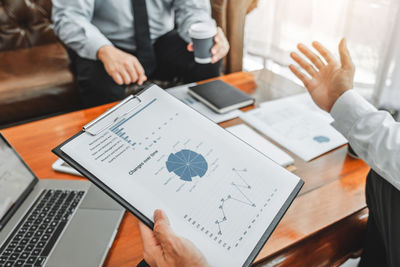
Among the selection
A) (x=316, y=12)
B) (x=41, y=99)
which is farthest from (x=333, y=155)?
(x=316, y=12)

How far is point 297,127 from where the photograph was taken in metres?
1.09

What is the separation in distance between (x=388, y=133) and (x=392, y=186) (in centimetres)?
12

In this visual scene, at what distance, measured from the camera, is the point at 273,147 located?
3.17 feet

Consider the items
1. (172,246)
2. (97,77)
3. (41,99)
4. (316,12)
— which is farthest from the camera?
(316,12)

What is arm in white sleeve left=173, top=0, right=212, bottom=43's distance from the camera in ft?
5.48

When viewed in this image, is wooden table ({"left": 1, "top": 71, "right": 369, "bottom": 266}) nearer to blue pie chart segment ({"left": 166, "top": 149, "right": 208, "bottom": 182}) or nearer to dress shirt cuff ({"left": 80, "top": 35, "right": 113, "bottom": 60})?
blue pie chart segment ({"left": 166, "top": 149, "right": 208, "bottom": 182})

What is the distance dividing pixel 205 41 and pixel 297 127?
45cm

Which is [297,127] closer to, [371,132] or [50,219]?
[371,132]

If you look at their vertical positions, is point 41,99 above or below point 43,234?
below

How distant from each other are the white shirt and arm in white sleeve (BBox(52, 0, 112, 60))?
1.02 metres

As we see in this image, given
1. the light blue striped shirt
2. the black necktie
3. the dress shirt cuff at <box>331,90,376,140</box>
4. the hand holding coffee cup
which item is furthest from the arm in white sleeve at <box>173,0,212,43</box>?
the dress shirt cuff at <box>331,90,376,140</box>

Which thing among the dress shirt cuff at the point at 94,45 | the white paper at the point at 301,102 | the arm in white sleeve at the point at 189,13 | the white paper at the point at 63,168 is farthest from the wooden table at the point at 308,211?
the arm in white sleeve at the point at 189,13

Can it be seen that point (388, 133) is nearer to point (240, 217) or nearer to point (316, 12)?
point (240, 217)

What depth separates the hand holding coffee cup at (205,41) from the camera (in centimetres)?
113
